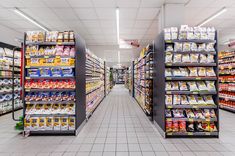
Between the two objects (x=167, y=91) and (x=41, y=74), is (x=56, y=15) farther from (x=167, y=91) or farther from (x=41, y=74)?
(x=167, y=91)

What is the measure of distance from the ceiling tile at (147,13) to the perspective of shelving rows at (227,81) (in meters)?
4.01

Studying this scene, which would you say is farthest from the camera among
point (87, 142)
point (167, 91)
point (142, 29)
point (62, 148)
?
point (142, 29)

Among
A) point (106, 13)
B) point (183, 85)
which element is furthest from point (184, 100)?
point (106, 13)

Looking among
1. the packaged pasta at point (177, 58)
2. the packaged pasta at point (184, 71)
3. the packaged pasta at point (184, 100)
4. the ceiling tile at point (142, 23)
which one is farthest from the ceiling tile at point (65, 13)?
the packaged pasta at point (184, 100)

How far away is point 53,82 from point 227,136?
15.0 feet

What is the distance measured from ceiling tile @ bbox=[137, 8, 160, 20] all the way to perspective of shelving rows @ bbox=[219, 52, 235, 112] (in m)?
4.01

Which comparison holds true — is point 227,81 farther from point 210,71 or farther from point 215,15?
point 210,71

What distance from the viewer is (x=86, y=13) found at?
5.90 metres

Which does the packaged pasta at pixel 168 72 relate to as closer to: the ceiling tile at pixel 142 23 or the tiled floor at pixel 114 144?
the tiled floor at pixel 114 144

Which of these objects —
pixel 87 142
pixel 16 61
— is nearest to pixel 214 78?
pixel 87 142

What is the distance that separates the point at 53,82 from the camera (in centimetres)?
376

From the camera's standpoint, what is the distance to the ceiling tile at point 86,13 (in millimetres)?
5568

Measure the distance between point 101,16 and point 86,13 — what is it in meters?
0.63

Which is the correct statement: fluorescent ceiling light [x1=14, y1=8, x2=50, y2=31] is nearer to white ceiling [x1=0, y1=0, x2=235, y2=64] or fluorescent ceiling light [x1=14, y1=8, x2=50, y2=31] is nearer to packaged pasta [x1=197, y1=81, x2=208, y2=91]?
white ceiling [x1=0, y1=0, x2=235, y2=64]
